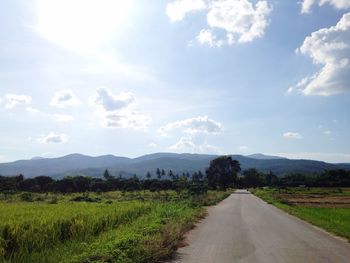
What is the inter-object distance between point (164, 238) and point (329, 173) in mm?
131256

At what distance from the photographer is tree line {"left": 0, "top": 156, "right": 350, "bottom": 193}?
310 feet

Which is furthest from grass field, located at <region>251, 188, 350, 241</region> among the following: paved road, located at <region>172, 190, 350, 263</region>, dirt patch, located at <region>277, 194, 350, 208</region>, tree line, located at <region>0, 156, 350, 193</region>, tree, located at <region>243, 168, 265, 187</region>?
tree, located at <region>243, 168, 265, 187</region>

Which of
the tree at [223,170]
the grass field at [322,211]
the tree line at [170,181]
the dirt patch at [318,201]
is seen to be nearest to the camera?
the grass field at [322,211]

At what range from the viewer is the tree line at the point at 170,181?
310 ft

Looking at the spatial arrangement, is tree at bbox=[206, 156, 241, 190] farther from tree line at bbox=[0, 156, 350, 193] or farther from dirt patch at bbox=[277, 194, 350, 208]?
dirt patch at bbox=[277, 194, 350, 208]

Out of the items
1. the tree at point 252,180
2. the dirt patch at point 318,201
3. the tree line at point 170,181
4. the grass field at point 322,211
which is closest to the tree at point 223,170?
the tree line at point 170,181

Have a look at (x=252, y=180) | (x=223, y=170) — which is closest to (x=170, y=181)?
(x=223, y=170)

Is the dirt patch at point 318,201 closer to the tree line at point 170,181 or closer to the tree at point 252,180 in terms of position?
the tree line at point 170,181

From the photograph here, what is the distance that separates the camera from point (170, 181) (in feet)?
358

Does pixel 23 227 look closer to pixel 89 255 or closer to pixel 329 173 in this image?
pixel 89 255

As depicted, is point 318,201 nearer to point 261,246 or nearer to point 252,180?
point 261,246

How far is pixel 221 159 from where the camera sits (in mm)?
125938

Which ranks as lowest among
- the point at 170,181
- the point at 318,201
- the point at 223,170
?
the point at 318,201

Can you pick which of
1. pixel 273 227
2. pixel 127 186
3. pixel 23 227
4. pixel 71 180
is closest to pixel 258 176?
pixel 127 186
